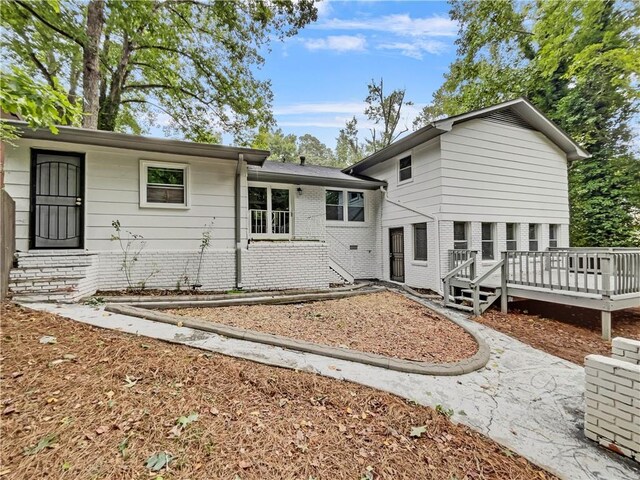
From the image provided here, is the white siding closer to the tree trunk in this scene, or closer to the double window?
the double window

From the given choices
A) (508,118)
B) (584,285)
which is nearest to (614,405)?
(584,285)

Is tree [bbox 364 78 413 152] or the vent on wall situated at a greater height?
tree [bbox 364 78 413 152]

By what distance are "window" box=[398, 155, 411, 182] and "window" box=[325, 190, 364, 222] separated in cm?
189

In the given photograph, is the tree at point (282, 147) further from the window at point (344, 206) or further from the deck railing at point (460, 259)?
the deck railing at point (460, 259)

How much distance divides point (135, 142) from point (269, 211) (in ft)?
15.2

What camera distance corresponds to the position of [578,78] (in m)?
10.7

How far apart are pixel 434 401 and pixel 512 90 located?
58.0 ft

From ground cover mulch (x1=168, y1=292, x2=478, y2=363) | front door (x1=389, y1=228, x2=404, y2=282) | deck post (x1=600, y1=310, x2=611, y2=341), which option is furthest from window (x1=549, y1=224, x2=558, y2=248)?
ground cover mulch (x1=168, y1=292, x2=478, y2=363)

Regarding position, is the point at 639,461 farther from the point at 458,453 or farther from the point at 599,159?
the point at 599,159

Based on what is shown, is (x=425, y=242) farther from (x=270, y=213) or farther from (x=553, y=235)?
(x=553, y=235)

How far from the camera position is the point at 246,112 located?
12.2 metres

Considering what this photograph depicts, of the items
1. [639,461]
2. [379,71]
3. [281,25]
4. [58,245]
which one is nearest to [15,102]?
[58,245]

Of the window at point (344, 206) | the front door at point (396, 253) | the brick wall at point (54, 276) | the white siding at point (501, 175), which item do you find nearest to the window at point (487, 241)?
the white siding at point (501, 175)

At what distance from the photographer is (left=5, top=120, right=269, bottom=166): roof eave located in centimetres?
585
